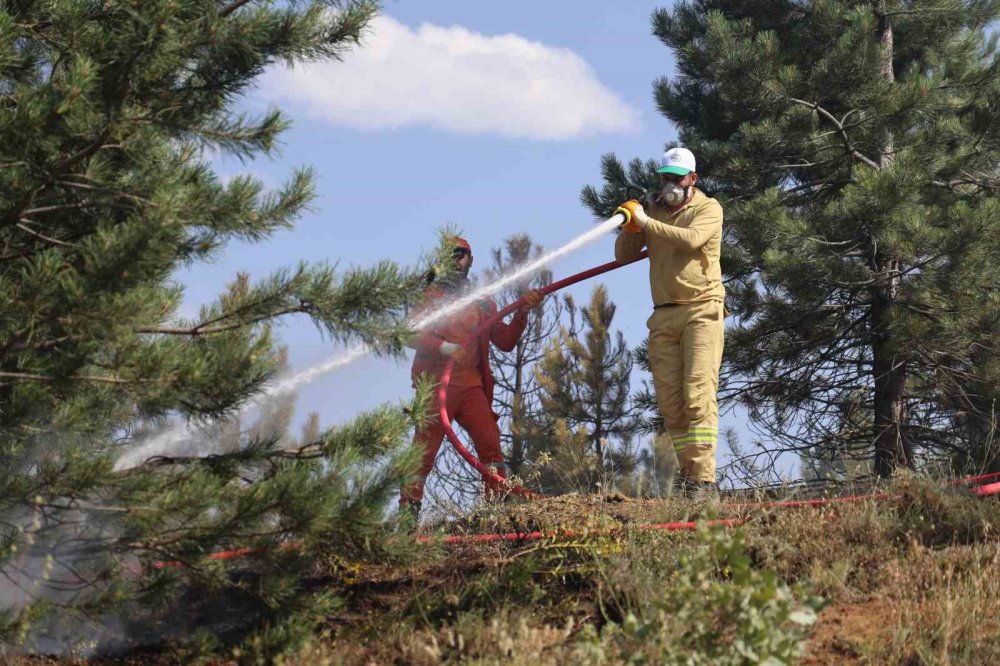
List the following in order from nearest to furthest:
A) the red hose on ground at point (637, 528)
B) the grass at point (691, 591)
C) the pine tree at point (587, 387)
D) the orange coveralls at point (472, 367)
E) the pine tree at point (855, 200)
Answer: the grass at point (691, 591)
the red hose on ground at point (637, 528)
the orange coveralls at point (472, 367)
the pine tree at point (855, 200)
the pine tree at point (587, 387)

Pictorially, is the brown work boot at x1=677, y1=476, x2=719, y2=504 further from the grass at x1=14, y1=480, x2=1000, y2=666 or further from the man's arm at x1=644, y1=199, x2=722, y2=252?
the man's arm at x1=644, y1=199, x2=722, y2=252

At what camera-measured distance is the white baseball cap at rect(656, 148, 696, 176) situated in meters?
6.81

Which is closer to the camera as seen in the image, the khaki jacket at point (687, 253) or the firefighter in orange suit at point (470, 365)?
the khaki jacket at point (687, 253)

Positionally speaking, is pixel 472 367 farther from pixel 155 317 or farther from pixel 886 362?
pixel 886 362

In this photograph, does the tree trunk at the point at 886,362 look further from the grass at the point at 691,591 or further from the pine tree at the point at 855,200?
the grass at the point at 691,591

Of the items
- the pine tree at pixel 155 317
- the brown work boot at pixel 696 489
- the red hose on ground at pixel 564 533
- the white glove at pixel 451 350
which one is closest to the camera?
the pine tree at pixel 155 317

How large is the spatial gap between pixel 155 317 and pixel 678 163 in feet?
11.4

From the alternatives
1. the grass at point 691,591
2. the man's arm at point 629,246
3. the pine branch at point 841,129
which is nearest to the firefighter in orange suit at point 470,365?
the man's arm at point 629,246

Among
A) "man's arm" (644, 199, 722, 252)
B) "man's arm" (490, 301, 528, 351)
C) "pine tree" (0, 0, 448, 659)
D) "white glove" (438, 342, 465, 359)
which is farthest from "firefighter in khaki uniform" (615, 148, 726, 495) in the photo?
"pine tree" (0, 0, 448, 659)

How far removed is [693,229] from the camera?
664 cm

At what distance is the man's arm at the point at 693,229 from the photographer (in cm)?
660

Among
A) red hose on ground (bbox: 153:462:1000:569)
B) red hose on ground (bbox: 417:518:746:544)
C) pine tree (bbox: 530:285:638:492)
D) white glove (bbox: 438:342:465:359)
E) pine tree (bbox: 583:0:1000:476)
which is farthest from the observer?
pine tree (bbox: 530:285:638:492)

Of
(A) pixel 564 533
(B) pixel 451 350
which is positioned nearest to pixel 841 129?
(B) pixel 451 350

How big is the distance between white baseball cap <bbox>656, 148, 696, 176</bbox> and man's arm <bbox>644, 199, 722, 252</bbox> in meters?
0.24
